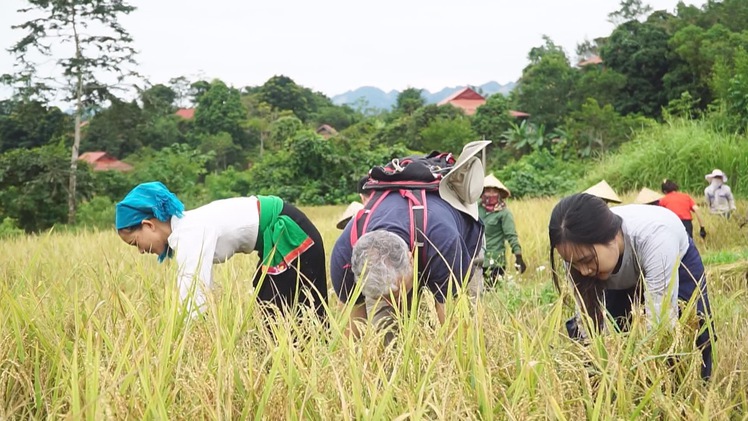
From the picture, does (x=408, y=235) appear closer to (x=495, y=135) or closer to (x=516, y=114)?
(x=495, y=135)

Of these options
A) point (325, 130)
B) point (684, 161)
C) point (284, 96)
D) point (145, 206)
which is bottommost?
point (684, 161)

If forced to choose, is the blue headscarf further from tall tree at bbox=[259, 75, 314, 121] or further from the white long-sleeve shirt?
tall tree at bbox=[259, 75, 314, 121]

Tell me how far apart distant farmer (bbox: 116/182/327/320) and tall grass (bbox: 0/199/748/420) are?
30 cm

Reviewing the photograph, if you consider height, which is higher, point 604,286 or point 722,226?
point 604,286

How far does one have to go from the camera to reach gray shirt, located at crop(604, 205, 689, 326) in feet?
6.68

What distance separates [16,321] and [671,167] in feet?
42.3

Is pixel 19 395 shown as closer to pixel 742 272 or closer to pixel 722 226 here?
pixel 742 272

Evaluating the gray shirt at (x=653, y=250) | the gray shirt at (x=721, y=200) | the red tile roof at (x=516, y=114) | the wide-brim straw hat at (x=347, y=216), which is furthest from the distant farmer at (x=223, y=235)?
the red tile roof at (x=516, y=114)

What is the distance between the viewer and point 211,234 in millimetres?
2545

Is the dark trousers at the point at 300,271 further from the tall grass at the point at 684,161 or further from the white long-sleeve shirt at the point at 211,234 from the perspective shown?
the tall grass at the point at 684,161

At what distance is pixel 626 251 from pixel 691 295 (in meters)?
0.24

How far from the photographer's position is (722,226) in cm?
841

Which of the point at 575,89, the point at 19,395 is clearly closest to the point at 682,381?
the point at 19,395

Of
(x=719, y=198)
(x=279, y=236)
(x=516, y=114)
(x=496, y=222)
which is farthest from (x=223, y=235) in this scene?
(x=516, y=114)
